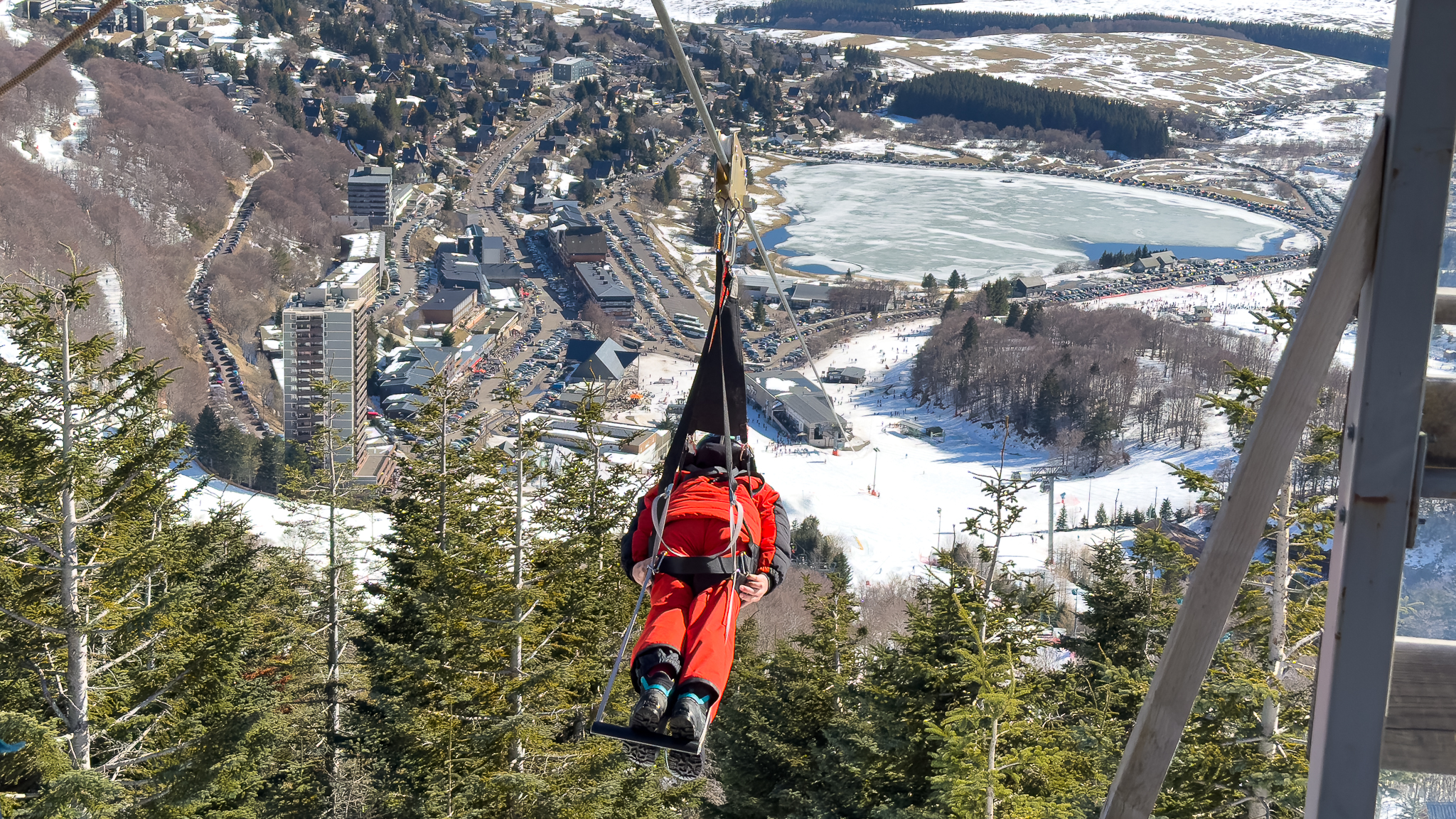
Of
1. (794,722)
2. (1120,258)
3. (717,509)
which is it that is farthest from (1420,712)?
(1120,258)

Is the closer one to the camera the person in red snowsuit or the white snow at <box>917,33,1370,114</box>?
the person in red snowsuit

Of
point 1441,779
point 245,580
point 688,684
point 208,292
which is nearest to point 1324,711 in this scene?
point 1441,779

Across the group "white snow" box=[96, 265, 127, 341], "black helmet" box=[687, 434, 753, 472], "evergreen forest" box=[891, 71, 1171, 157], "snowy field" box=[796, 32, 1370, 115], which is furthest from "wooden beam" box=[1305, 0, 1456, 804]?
"snowy field" box=[796, 32, 1370, 115]

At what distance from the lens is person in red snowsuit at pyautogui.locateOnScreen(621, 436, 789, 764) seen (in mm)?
3023

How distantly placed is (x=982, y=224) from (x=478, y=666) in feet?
220

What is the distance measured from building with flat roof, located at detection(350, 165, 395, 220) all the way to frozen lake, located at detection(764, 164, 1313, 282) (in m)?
24.0

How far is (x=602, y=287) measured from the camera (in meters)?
54.1

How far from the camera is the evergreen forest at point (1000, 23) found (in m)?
116

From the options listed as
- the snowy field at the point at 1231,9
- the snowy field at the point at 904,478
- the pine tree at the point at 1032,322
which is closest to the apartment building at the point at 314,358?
the snowy field at the point at 904,478

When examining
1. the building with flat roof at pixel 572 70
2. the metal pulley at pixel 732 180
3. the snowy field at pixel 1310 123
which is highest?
the building with flat roof at pixel 572 70

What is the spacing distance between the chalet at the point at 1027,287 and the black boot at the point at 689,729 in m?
54.5

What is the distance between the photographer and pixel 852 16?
486ft

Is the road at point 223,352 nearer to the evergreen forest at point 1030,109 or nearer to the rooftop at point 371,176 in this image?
the rooftop at point 371,176

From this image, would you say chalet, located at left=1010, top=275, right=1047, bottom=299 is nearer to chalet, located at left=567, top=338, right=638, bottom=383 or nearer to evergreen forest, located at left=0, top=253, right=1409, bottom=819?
chalet, located at left=567, top=338, right=638, bottom=383
